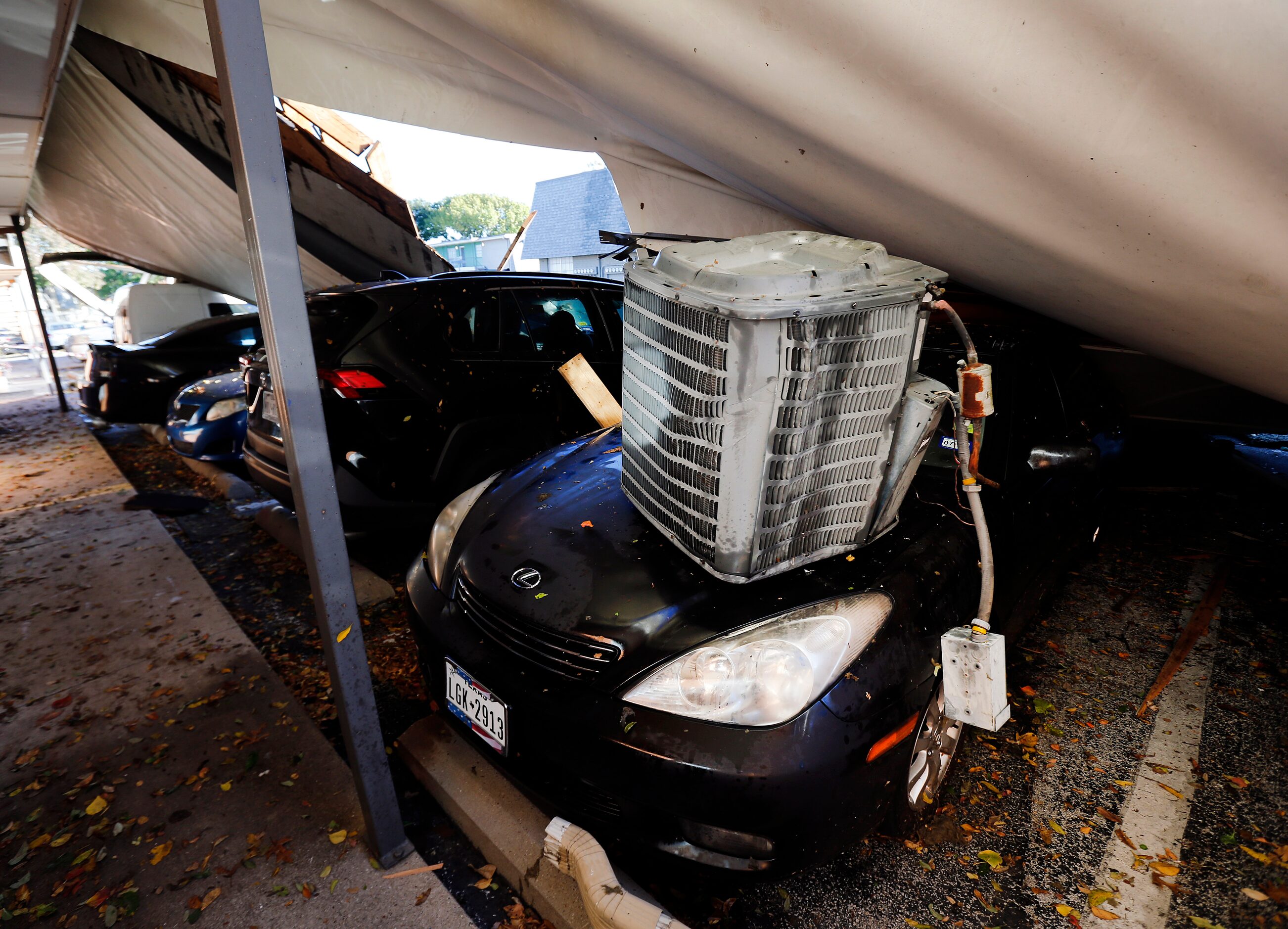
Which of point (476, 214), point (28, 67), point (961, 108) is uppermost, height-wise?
point (28, 67)

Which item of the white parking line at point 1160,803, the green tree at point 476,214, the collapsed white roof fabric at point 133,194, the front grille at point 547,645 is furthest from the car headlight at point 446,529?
the green tree at point 476,214

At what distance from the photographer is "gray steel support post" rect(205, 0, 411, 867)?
1.41 m

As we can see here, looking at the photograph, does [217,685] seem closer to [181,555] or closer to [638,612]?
[181,555]

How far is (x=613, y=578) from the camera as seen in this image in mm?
1896

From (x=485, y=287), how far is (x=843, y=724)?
317 centimetres

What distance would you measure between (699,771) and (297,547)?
12.1 ft

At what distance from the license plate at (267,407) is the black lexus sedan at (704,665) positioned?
2030mm

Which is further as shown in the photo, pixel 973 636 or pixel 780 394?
pixel 973 636

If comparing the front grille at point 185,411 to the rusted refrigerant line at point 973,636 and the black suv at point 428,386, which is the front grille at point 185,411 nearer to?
the black suv at point 428,386

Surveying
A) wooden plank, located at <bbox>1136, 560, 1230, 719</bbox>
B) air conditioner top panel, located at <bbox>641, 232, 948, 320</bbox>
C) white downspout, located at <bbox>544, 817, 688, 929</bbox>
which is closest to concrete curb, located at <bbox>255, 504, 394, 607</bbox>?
white downspout, located at <bbox>544, 817, 688, 929</bbox>

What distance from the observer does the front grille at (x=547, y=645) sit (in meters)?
1.71

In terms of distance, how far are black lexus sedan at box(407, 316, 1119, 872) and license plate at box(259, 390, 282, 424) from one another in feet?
6.66

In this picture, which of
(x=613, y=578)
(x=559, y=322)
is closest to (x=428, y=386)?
(x=559, y=322)

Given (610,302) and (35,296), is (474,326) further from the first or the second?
(35,296)
